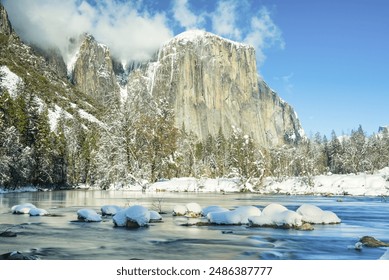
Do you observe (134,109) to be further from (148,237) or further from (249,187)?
(148,237)

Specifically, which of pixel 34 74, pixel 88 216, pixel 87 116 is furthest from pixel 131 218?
pixel 34 74

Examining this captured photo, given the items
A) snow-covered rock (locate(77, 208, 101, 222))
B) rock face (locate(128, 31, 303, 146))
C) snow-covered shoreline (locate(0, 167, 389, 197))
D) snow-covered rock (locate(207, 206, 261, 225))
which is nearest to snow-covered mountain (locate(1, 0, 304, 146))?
rock face (locate(128, 31, 303, 146))

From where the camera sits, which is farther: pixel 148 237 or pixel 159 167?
pixel 159 167

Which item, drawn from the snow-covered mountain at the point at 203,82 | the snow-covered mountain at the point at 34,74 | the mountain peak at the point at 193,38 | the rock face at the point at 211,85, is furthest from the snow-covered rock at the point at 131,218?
the rock face at the point at 211,85

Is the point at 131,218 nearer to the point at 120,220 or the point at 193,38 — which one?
the point at 120,220

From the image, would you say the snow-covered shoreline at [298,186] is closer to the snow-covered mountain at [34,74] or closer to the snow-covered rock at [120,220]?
the snow-covered rock at [120,220]
